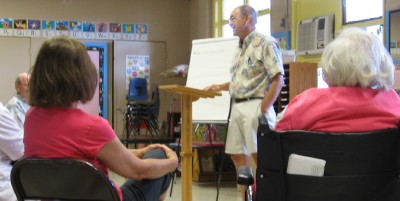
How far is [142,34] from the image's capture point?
901 cm

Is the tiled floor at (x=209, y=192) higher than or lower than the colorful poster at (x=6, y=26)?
lower

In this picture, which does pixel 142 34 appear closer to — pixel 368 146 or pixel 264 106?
pixel 264 106

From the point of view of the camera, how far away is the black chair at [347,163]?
4.49ft

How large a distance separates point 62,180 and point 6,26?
7575mm

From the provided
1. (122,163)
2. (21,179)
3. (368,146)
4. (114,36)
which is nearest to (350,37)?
(368,146)

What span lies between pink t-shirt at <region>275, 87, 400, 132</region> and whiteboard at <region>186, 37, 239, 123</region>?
9.69 feet

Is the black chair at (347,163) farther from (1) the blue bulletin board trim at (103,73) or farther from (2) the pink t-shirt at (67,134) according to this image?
(1) the blue bulletin board trim at (103,73)

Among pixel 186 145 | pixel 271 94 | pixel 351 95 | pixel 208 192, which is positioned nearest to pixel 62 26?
→ pixel 208 192

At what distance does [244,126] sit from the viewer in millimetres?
3357

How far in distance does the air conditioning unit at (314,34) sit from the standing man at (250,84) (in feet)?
7.45

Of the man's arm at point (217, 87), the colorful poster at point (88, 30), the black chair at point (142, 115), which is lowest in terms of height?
the black chair at point (142, 115)

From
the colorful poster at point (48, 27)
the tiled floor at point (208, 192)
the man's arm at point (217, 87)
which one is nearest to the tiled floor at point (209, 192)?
the tiled floor at point (208, 192)

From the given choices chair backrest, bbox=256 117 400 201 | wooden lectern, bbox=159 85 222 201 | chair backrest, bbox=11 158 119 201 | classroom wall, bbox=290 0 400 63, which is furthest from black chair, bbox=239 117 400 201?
classroom wall, bbox=290 0 400 63

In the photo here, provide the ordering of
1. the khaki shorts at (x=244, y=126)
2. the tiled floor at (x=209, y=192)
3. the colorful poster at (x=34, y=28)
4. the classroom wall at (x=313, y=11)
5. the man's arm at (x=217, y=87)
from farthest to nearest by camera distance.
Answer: the colorful poster at (x=34, y=28) → the classroom wall at (x=313, y=11) → the tiled floor at (x=209, y=192) → the man's arm at (x=217, y=87) → the khaki shorts at (x=244, y=126)
